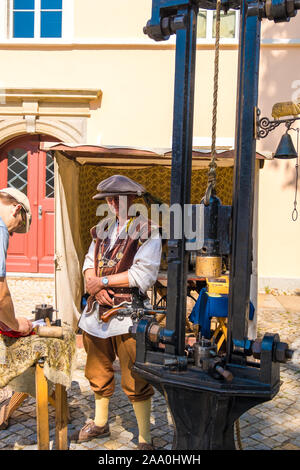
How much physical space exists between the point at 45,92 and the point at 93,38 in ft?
4.79

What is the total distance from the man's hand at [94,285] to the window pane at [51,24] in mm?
7921

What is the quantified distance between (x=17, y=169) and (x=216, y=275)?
29.5 feet

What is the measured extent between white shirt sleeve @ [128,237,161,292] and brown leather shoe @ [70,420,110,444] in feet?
3.58

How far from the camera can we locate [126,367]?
10.6 ft

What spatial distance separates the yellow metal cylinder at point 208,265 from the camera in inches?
77.9

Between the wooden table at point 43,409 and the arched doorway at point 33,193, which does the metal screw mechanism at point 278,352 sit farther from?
the arched doorway at point 33,193

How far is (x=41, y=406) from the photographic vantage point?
115 inches

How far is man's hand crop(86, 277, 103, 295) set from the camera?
3342mm

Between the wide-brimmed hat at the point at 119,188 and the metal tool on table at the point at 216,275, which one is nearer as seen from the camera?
the metal tool on table at the point at 216,275

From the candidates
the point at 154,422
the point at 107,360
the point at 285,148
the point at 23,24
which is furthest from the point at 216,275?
the point at 23,24

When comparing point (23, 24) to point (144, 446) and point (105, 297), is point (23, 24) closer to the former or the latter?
point (105, 297)

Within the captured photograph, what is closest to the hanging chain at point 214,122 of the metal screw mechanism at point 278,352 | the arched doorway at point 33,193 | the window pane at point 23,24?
the metal screw mechanism at point 278,352
